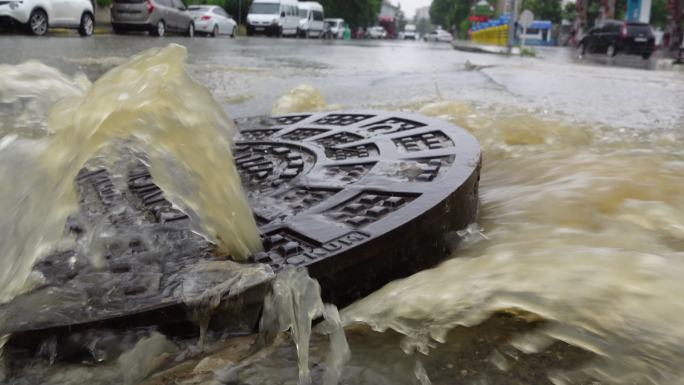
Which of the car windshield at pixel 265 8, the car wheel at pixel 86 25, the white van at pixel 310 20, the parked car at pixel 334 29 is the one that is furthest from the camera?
the parked car at pixel 334 29

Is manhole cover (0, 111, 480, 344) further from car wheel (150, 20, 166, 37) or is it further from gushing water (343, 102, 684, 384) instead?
car wheel (150, 20, 166, 37)

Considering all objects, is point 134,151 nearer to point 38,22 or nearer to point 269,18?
point 38,22

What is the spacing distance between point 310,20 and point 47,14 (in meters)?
21.3

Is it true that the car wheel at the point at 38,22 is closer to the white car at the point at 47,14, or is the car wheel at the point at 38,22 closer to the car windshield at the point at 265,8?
the white car at the point at 47,14

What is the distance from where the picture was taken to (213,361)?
140cm

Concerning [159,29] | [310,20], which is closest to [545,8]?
[310,20]

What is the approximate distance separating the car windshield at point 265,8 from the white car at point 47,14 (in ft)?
46.2

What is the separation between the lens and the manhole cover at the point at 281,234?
4.58 feet

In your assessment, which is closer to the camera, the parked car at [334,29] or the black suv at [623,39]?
the black suv at [623,39]

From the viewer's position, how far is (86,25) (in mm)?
15406

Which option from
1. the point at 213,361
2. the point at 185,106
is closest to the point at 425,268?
the point at 213,361

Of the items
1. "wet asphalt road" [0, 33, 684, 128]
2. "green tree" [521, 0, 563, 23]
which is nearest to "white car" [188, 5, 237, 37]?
"wet asphalt road" [0, 33, 684, 128]

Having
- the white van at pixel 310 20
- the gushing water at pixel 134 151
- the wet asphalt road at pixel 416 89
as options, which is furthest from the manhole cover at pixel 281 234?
the white van at pixel 310 20

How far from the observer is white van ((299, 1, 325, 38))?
108 ft
